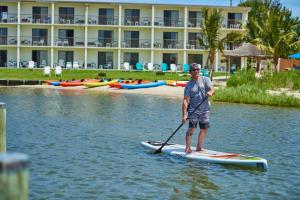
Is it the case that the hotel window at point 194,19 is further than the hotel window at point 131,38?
Yes

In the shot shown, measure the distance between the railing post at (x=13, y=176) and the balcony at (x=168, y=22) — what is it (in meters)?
63.0

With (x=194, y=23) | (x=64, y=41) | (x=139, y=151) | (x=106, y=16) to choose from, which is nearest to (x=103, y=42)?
(x=106, y=16)

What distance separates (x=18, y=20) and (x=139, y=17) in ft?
44.4

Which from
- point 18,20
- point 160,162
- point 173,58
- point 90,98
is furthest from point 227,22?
point 160,162

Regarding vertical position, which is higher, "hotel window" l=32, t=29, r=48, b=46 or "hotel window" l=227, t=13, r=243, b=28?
"hotel window" l=227, t=13, r=243, b=28

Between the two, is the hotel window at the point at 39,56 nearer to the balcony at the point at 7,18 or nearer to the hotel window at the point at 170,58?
the balcony at the point at 7,18

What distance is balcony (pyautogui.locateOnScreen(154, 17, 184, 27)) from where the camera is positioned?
65.8 meters

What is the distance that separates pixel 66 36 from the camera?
65.7m

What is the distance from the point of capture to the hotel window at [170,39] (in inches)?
2591

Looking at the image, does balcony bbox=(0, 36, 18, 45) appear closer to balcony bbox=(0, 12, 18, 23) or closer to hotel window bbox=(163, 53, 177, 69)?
balcony bbox=(0, 12, 18, 23)

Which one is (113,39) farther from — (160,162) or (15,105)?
(160,162)

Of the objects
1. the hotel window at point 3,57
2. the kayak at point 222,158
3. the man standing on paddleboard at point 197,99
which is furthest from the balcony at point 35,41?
the man standing on paddleboard at point 197,99

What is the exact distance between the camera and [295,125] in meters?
20.5

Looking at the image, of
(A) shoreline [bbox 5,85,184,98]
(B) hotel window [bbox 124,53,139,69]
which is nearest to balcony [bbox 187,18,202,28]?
(B) hotel window [bbox 124,53,139,69]
